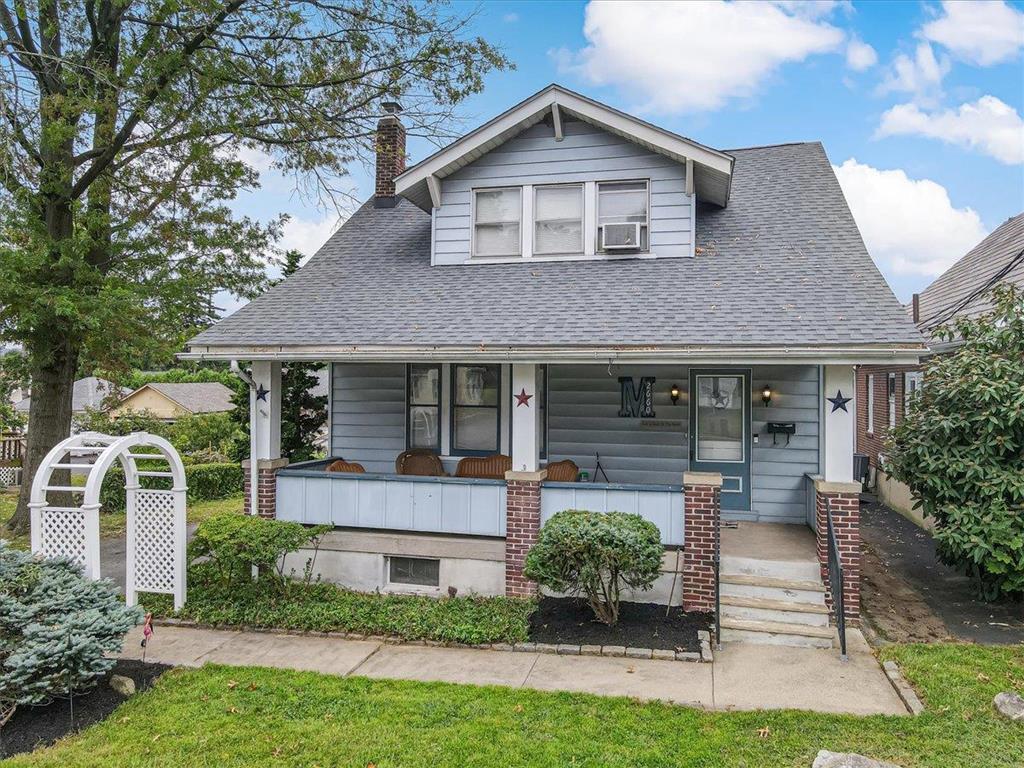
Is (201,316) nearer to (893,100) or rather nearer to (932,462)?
(932,462)

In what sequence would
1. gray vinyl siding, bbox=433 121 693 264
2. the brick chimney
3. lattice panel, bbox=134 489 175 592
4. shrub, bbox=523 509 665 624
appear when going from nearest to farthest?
Answer: shrub, bbox=523 509 665 624
lattice panel, bbox=134 489 175 592
gray vinyl siding, bbox=433 121 693 264
the brick chimney

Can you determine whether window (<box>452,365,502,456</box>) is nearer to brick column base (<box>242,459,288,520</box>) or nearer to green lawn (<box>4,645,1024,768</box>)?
brick column base (<box>242,459,288,520</box>)

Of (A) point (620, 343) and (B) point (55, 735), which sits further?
(A) point (620, 343)

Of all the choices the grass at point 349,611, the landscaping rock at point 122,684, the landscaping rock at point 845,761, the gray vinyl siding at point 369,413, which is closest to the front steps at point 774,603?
the grass at point 349,611

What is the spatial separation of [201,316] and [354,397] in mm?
5533

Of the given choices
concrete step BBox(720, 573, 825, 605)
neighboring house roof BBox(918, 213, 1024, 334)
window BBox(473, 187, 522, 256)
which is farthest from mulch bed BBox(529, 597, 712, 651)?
neighboring house roof BBox(918, 213, 1024, 334)

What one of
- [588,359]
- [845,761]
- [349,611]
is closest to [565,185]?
[588,359]

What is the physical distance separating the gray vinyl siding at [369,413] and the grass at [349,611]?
278 cm

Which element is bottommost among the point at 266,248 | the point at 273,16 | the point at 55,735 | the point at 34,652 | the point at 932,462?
the point at 55,735

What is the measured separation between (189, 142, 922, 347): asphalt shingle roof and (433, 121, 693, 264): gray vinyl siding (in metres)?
0.41

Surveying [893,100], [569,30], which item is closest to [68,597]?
[569,30]

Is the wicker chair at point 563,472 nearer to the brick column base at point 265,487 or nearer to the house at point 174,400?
the brick column base at point 265,487

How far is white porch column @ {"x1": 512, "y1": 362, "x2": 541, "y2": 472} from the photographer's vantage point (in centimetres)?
786

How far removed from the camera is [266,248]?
50.5 feet
